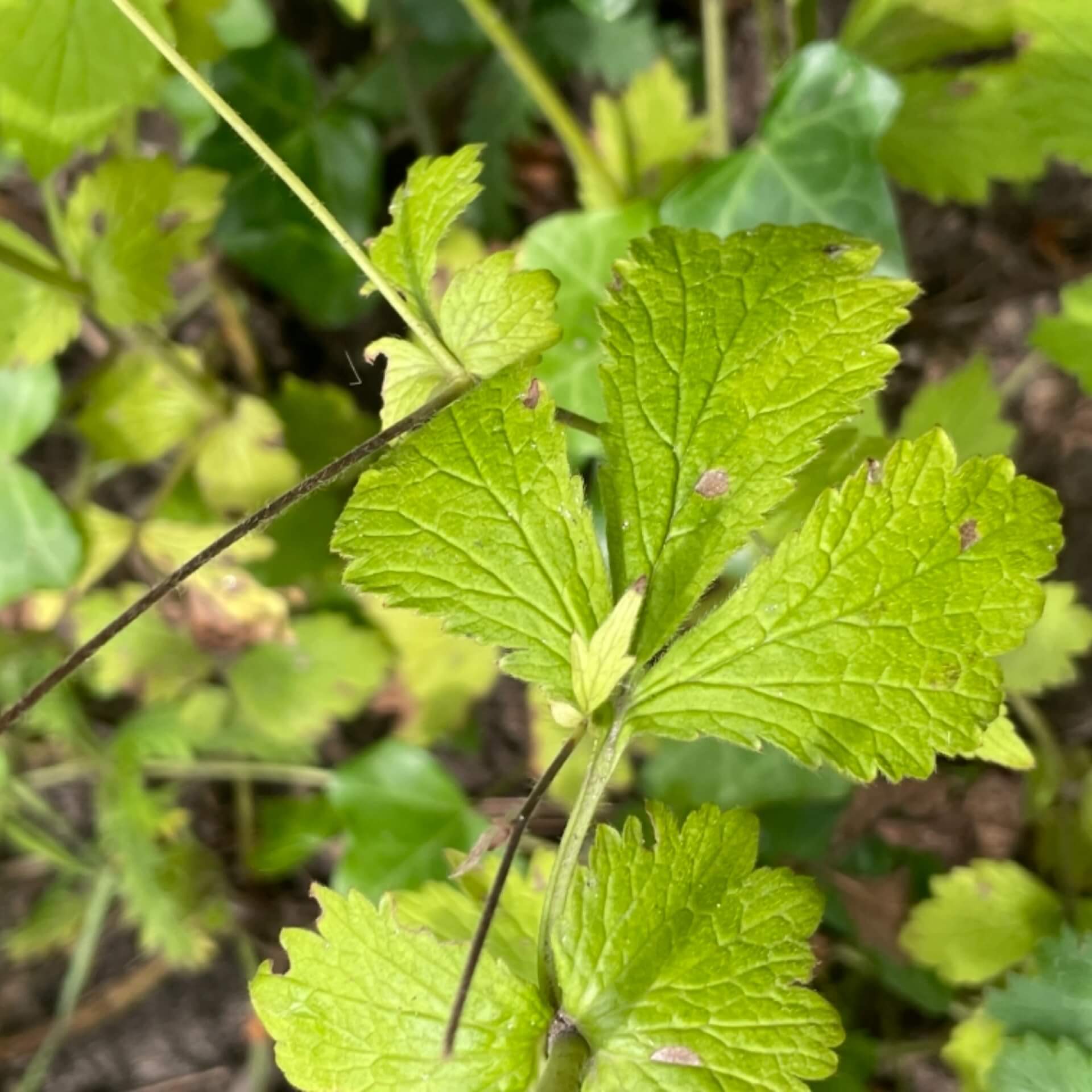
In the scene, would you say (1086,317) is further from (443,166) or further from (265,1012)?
(265,1012)

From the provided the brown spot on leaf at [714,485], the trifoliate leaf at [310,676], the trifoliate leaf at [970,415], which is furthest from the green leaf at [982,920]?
the trifoliate leaf at [310,676]

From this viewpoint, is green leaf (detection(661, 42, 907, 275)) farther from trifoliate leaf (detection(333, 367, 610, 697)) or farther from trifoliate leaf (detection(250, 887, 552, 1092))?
trifoliate leaf (detection(250, 887, 552, 1092))

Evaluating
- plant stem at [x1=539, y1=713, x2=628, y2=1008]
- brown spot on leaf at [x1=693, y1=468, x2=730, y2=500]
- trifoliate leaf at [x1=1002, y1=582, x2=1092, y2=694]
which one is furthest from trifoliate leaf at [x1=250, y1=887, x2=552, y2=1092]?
trifoliate leaf at [x1=1002, y1=582, x2=1092, y2=694]

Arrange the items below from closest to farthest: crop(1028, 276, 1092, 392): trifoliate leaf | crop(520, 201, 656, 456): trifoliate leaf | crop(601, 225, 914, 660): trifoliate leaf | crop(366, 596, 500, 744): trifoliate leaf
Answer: crop(601, 225, 914, 660): trifoliate leaf < crop(1028, 276, 1092, 392): trifoliate leaf < crop(520, 201, 656, 456): trifoliate leaf < crop(366, 596, 500, 744): trifoliate leaf

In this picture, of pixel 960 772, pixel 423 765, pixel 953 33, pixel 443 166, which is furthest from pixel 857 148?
pixel 423 765

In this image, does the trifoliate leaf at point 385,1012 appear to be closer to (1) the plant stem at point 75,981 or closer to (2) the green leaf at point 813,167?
(2) the green leaf at point 813,167

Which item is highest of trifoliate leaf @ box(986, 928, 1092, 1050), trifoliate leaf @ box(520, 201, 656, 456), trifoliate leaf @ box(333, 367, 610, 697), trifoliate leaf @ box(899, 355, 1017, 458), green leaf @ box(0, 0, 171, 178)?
green leaf @ box(0, 0, 171, 178)

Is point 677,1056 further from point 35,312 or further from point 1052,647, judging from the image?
point 35,312
